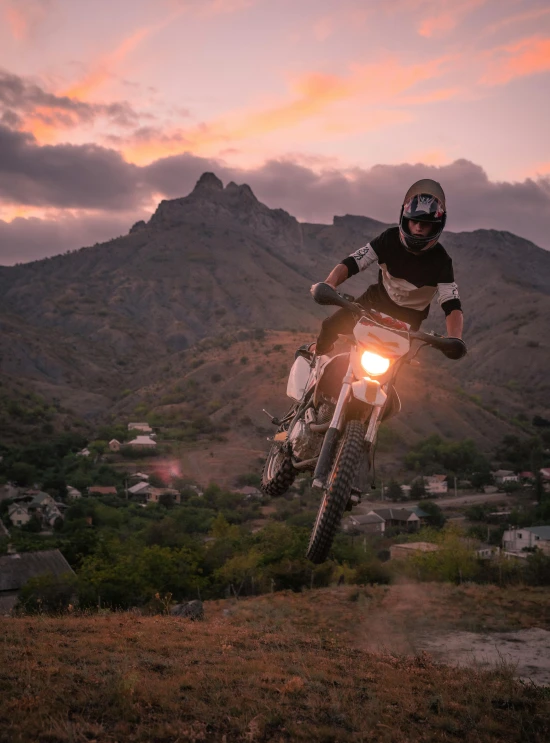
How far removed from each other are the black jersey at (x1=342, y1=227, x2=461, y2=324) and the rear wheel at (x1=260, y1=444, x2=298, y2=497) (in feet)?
9.21

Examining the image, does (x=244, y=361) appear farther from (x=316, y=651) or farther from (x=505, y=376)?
(x=316, y=651)

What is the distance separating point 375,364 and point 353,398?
495 millimetres

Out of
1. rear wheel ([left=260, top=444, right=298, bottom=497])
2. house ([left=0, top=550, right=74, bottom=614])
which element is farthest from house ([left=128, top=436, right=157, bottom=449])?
rear wheel ([left=260, top=444, right=298, bottom=497])

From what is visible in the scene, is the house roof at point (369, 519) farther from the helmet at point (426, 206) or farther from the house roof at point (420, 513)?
the helmet at point (426, 206)

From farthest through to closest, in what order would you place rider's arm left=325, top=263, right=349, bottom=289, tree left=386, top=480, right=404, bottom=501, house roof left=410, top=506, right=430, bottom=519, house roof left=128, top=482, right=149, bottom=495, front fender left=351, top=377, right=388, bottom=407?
1. tree left=386, top=480, right=404, bottom=501
2. house roof left=128, top=482, right=149, bottom=495
3. house roof left=410, top=506, right=430, bottom=519
4. rider's arm left=325, top=263, right=349, bottom=289
5. front fender left=351, top=377, right=388, bottom=407

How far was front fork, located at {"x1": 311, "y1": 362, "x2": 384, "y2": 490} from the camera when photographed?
7.26m

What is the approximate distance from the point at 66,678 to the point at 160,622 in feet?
24.1

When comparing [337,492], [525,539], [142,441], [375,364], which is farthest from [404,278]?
[142,441]

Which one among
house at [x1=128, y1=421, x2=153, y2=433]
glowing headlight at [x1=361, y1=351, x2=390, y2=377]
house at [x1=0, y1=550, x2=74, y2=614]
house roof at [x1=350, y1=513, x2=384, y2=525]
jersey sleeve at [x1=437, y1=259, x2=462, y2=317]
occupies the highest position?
jersey sleeve at [x1=437, y1=259, x2=462, y2=317]

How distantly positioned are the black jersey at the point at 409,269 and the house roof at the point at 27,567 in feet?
125

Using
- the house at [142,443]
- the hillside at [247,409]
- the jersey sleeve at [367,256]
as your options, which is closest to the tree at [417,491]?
the hillside at [247,409]

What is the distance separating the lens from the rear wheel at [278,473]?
29.9 feet

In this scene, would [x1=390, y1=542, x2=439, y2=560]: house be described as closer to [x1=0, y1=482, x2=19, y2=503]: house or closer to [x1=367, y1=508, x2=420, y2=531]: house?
[x1=367, y1=508, x2=420, y2=531]: house

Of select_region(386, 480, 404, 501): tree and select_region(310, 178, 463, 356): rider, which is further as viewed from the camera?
select_region(386, 480, 404, 501): tree
